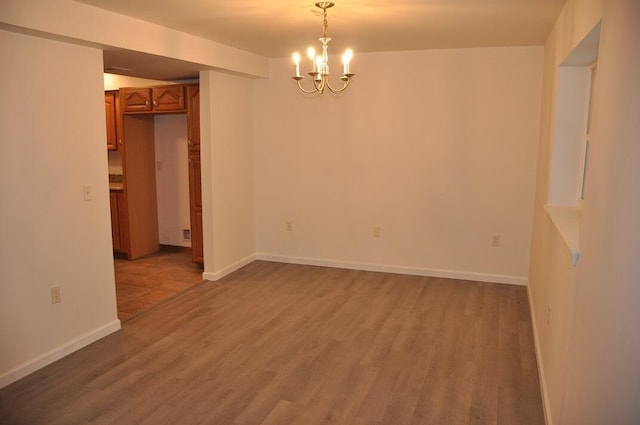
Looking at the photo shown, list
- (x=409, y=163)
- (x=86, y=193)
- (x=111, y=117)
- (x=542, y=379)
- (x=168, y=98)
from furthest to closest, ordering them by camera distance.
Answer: (x=111, y=117)
(x=168, y=98)
(x=409, y=163)
(x=86, y=193)
(x=542, y=379)

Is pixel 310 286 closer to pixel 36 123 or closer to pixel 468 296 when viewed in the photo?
pixel 468 296

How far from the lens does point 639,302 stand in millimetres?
1646

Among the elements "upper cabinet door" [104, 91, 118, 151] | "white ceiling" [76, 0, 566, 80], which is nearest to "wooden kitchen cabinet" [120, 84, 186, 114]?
"upper cabinet door" [104, 91, 118, 151]

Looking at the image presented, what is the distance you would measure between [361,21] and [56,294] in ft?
9.74

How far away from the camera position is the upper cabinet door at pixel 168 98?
541cm

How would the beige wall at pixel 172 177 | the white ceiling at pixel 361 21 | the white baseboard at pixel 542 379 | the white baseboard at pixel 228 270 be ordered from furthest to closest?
the beige wall at pixel 172 177
the white baseboard at pixel 228 270
the white ceiling at pixel 361 21
the white baseboard at pixel 542 379

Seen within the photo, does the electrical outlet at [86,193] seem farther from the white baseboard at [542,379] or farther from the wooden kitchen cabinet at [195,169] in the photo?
the white baseboard at [542,379]

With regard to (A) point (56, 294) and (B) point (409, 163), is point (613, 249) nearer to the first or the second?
(A) point (56, 294)

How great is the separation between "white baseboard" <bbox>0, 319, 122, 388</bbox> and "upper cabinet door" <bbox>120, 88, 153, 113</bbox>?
2812 mm

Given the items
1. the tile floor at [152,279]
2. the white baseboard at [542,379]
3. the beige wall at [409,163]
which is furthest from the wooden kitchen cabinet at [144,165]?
the white baseboard at [542,379]

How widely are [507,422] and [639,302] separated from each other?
4.25 ft

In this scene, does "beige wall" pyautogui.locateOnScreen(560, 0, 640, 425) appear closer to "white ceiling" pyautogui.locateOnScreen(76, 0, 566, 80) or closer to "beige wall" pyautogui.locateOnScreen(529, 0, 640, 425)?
"beige wall" pyautogui.locateOnScreen(529, 0, 640, 425)

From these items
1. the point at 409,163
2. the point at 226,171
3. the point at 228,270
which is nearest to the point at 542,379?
the point at 409,163

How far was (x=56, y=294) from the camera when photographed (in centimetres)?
336
